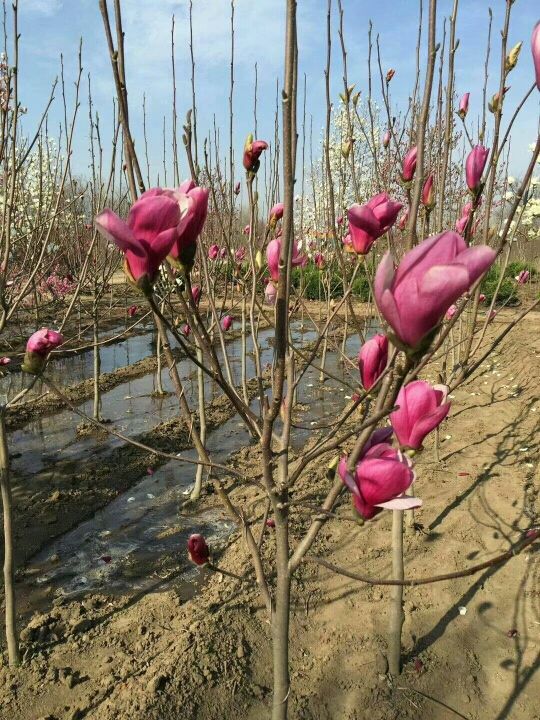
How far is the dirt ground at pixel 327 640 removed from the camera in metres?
1.91

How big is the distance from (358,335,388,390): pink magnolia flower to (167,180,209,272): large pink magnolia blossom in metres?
0.31

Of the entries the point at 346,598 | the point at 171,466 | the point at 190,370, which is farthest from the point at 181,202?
the point at 190,370

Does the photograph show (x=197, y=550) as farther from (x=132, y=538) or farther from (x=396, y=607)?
(x=132, y=538)

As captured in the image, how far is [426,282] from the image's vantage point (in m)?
0.56

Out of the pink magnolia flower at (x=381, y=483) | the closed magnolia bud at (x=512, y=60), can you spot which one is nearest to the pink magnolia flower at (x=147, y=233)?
the pink magnolia flower at (x=381, y=483)

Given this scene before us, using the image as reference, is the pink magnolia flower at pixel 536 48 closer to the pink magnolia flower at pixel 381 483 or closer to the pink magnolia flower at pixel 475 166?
the pink magnolia flower at pixel 475 166

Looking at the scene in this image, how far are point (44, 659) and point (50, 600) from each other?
0.47 metres

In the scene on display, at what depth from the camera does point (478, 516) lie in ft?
9.76

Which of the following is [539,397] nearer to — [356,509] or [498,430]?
[498,430]

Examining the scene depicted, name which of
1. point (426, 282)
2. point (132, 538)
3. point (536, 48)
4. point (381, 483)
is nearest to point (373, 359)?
point (381, 483)

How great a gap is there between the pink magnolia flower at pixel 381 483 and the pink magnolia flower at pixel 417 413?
79 millimetres

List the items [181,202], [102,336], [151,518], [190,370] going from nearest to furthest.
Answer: [181,202] < [151,518] < [190,370] < [102,336]

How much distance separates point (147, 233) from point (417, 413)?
47 centimetres

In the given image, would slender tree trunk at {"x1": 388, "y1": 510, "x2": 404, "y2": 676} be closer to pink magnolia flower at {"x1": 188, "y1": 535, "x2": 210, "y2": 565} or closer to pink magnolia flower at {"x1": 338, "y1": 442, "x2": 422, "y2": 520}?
pink magnolia flower at {"x1": 188, "y1": 535, "x2": 210, "y2": 565}
